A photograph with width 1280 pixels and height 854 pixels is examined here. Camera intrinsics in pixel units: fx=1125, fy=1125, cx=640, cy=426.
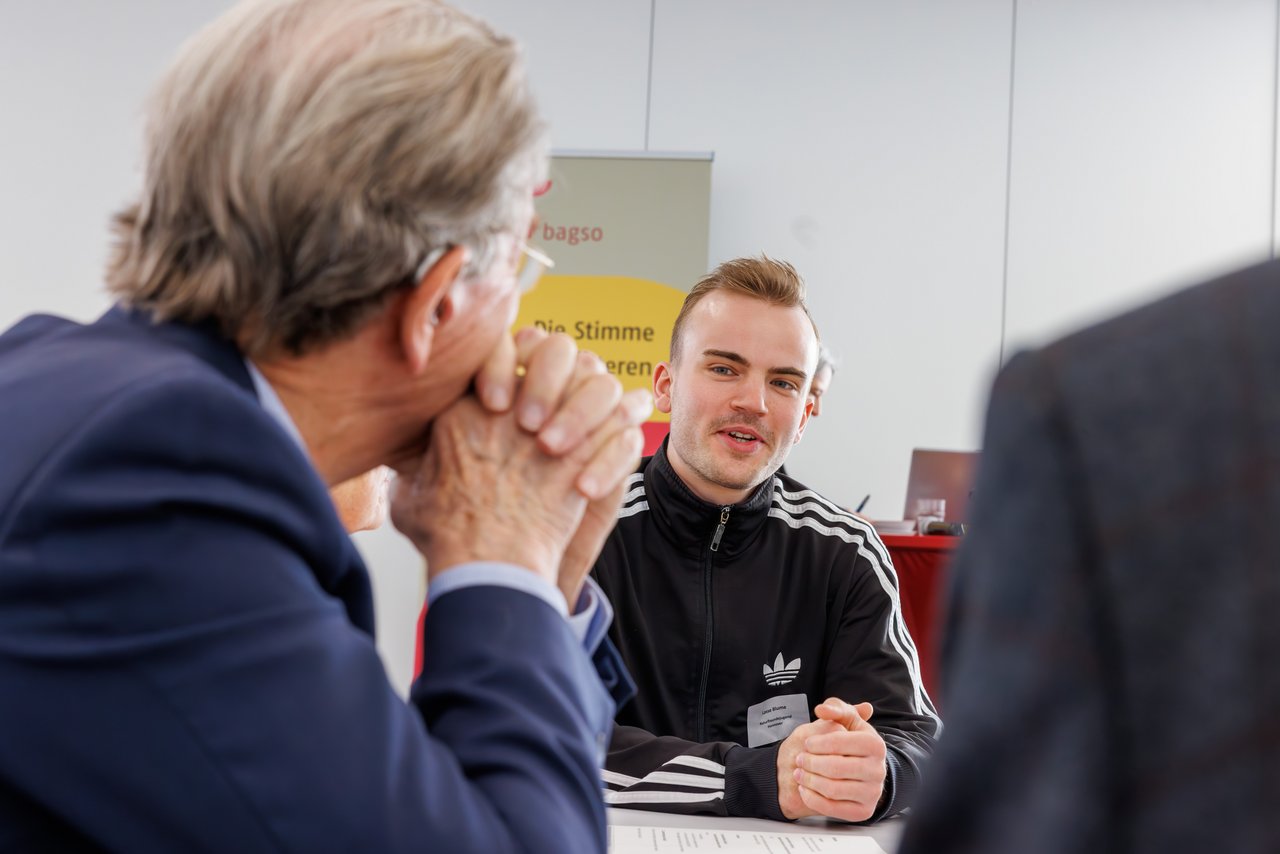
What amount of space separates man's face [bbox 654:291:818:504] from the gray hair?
1.40 meters

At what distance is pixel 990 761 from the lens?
334 mm

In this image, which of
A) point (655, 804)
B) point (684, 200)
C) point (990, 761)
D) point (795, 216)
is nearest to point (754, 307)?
point (655, 804)

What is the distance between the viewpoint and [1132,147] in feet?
17.6

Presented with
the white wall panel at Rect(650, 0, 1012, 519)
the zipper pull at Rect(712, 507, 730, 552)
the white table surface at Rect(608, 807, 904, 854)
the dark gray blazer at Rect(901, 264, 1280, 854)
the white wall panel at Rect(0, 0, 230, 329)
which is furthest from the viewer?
the white wall panel at Rect(0, 0, 230, 329)

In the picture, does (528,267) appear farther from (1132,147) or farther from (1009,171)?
(1132,147)

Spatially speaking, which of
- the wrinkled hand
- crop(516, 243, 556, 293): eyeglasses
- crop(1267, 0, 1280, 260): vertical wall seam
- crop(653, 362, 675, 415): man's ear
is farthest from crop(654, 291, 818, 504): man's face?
crop(1267, 0, 1280, 260): vertical wall seam

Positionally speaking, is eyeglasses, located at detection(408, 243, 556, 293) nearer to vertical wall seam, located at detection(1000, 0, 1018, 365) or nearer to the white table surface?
the white table surface

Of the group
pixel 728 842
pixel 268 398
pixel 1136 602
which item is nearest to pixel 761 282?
pixel 728 842

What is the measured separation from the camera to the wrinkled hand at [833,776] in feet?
4.67

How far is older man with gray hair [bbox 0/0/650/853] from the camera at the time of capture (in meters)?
0.62

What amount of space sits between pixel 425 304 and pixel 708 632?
1300 millimetres

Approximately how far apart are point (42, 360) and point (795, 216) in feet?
16.0

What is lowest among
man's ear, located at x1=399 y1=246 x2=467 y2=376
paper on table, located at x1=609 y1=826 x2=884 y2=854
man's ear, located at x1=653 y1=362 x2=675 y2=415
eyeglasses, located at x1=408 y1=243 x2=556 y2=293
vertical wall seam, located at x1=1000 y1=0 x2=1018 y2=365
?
paper on table, located at x1=609 y1=826 x2=884 y2=854

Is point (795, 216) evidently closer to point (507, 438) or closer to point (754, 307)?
point (754, 307)
